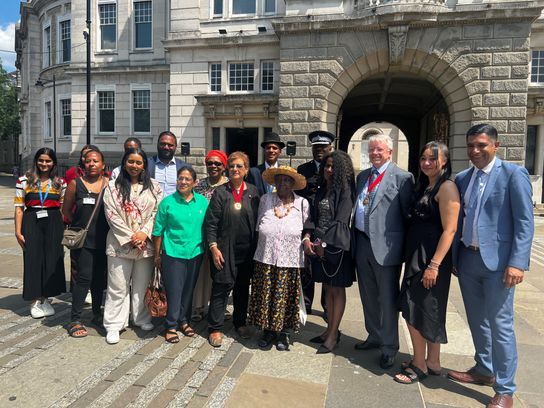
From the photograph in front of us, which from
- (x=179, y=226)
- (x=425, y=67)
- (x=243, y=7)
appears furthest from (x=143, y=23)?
(x=179, y=226)

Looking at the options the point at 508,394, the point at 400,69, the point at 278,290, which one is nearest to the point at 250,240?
the point at 278,290

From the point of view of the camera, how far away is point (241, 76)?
1558cm

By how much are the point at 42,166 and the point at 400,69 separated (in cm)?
1209

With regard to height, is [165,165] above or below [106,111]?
below

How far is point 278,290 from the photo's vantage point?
12.6ft

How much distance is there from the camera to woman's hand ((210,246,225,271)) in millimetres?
3842

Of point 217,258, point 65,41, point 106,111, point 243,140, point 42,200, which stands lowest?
point 217,258

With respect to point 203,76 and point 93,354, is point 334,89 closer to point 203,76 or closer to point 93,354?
point 203,76

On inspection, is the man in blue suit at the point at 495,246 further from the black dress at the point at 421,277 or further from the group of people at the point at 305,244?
the black dress at the point at 421,277

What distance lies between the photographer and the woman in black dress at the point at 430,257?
3111mm

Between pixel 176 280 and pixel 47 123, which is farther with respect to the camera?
pixel 47 123

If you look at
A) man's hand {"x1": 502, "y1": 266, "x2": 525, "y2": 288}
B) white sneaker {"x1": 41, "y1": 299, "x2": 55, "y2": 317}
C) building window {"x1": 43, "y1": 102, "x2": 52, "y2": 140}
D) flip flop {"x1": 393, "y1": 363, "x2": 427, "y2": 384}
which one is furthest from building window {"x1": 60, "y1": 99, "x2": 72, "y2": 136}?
man's hand {"x1": 502, "y1": 266, "x2": 525, "y2": 288}

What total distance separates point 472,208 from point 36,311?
465 centimetres

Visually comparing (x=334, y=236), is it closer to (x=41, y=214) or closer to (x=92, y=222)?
(x=92, y=222)
